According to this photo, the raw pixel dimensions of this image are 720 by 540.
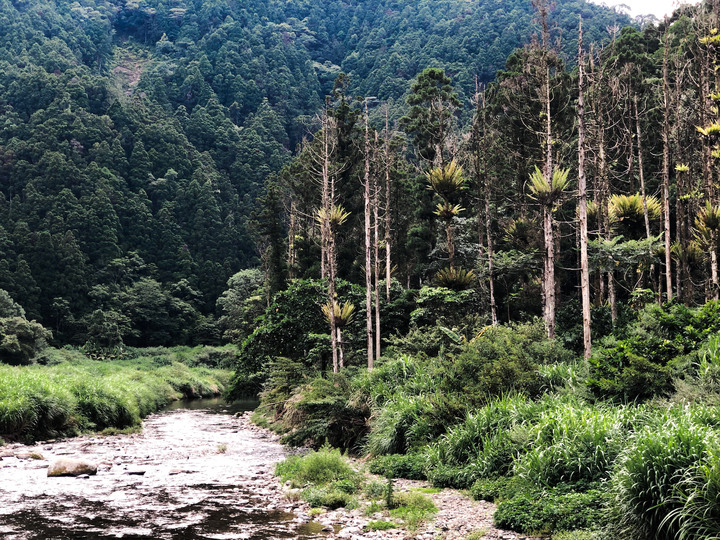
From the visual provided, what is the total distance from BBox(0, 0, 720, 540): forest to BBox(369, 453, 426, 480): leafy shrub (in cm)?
5

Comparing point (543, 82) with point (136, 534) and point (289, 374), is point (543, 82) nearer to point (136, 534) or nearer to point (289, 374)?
point (289, 374)

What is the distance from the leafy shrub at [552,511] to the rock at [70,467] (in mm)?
9137

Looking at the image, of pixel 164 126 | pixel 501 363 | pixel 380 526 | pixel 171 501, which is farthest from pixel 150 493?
pixel 164 126

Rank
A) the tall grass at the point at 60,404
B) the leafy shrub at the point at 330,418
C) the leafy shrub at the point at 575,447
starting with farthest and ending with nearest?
the tall grass at the point at 60,404
the leafy shrub at the point at 330,418
the leafy shrub at the point at 575,447

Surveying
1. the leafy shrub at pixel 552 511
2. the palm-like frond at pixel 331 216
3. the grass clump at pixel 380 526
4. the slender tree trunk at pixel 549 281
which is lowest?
the grass clump at pixel 380 526

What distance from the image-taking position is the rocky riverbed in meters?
8.65

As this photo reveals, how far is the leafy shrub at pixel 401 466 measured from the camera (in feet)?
38.0

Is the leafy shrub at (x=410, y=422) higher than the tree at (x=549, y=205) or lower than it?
lower

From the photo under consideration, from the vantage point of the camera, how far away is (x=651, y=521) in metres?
6.40

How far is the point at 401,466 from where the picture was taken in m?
12.0

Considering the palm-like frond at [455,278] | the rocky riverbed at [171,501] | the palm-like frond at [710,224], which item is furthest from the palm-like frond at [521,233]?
the rocky riverbed at [171,501]

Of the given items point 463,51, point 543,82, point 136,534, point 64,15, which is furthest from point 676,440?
point 64,15

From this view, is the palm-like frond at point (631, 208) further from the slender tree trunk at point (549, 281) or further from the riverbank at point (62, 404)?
the riverbank at point (62, 404)

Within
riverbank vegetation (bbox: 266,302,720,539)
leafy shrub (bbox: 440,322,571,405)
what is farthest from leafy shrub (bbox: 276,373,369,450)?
leafy shrub (bbox: 440,322,571,405)
